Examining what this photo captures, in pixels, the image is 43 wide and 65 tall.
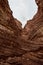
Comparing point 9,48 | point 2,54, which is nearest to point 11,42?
point 9,48

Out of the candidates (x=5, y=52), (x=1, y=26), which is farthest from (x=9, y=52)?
(x=1, y=26)

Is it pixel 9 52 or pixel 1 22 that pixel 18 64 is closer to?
pixel 9 52

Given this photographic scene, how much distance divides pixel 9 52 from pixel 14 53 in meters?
0.60

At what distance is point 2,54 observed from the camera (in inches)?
917

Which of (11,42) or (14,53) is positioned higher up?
(11,42)

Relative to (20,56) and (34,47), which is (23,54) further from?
(34,47)

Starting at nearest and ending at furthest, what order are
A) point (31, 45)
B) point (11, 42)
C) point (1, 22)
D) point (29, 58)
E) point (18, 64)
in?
point (18, 64), point (29, 58), point (11, 42), point (31, 45), point (1, 22)

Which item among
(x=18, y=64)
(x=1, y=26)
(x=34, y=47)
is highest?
(x=1, y=26)

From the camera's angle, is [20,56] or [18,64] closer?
[18,64]

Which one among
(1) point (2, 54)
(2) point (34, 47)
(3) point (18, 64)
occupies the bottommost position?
(3) point (18, 64)

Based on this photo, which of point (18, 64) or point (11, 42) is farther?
point (11, 42)

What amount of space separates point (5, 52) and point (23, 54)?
2.21m

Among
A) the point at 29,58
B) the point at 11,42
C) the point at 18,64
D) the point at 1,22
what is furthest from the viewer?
the point at 1,22

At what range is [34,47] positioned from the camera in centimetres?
2667
